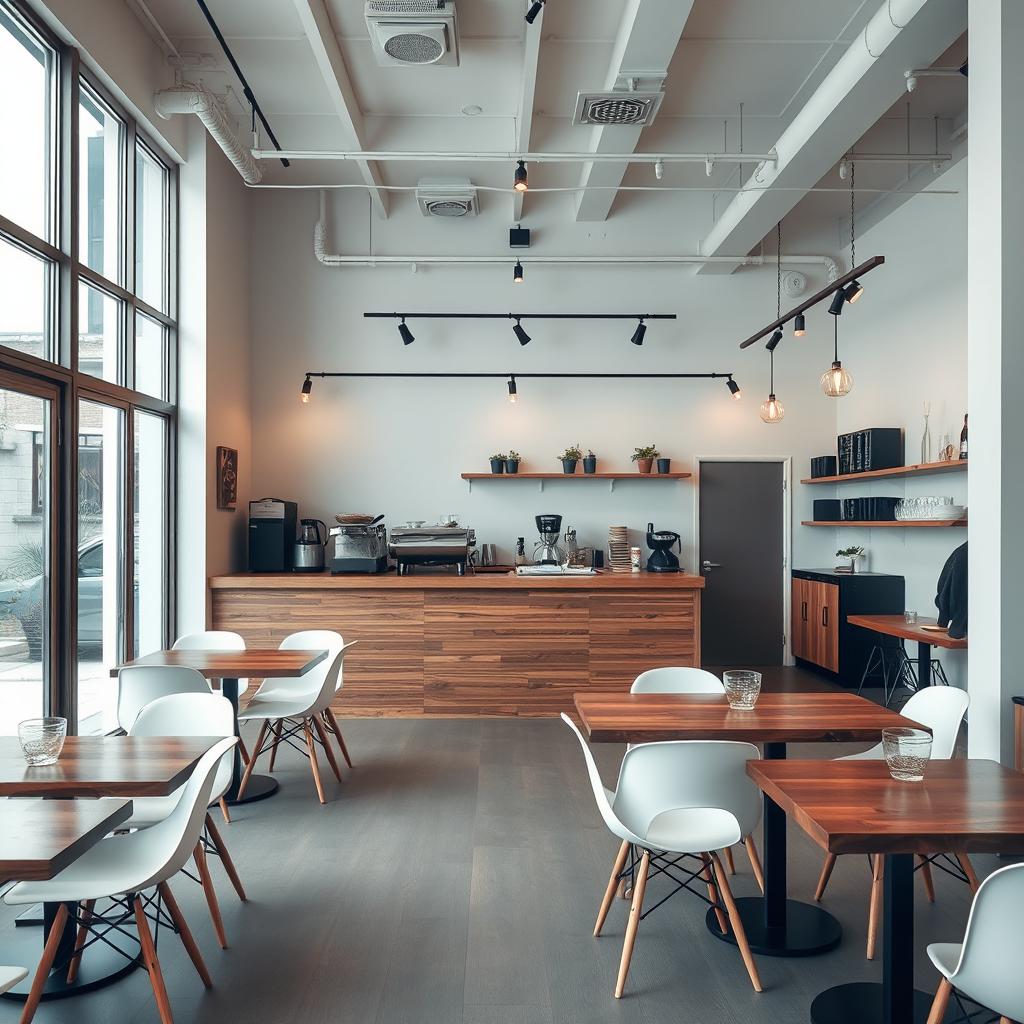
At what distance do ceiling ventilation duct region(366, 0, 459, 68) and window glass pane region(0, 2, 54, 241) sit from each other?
176cm

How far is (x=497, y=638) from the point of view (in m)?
6.61

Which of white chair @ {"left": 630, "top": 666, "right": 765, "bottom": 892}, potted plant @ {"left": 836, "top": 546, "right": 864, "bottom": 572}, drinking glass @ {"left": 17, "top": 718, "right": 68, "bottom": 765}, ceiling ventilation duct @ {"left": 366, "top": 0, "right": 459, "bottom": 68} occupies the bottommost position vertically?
white chair @ {"left": 630, "top": 666, "right": 765, "bottom": 892}

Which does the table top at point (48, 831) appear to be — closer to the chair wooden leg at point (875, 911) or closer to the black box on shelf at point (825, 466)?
the chair wooden leg at point (875, 911)

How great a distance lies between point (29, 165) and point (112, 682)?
3.18 m

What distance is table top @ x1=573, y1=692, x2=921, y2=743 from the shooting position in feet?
9.88

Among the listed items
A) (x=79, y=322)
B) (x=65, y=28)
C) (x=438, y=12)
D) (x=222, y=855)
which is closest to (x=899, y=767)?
(x=222, y=855)

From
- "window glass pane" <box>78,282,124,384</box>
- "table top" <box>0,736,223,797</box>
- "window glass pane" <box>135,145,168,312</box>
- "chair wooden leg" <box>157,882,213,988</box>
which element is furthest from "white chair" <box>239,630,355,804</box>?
"window glass pane" <box>135,145,168,312</box>

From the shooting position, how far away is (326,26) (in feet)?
16.8

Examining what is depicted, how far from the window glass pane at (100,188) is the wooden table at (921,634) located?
220 inches

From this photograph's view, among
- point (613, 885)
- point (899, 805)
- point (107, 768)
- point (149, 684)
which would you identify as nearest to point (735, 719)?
point (613, 885)

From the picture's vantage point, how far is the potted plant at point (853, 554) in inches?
304

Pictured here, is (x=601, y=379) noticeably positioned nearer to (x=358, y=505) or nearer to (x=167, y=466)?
(x=358, y=505)

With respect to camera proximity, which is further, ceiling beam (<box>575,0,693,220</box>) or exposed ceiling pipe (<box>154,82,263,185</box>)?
exposed ceiling pipe (<box>154,82,263,185</box>)

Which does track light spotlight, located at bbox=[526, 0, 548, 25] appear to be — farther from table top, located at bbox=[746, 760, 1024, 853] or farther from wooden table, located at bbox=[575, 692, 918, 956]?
table top, located at bbox=[746, 760, 1024, 853]
